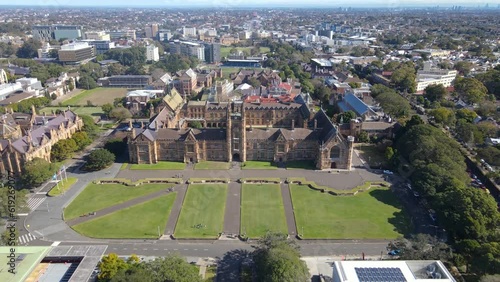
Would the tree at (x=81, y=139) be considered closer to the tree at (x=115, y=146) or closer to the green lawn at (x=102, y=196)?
the tree at (x=115, y=146)

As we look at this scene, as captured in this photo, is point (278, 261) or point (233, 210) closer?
point (278, 261)

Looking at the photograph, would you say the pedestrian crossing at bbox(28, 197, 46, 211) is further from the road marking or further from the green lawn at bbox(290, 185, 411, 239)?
the green lawn at bbox(290, 185, 411, 239)

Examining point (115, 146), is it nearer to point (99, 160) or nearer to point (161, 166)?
point (99, 160)

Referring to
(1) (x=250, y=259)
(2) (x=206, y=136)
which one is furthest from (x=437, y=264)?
(2) (x=206, y=136)

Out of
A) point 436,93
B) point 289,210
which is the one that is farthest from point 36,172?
point 436,93

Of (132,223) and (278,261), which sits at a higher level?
(278,261)

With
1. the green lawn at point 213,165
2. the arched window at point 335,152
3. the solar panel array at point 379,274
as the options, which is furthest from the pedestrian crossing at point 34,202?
the arched window at point 335,152

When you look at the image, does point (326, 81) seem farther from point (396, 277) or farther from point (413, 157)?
point (396, 277)
